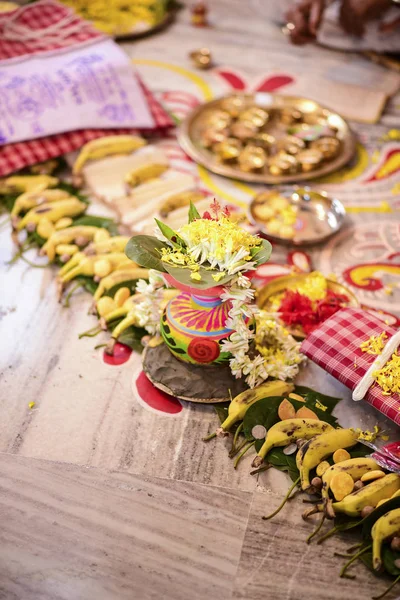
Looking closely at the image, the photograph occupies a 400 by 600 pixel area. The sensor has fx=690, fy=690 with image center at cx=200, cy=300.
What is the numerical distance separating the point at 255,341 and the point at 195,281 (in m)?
0.46

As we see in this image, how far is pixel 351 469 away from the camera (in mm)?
2201

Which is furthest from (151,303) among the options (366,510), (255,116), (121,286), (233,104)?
(233,104)

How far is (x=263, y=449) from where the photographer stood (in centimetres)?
232

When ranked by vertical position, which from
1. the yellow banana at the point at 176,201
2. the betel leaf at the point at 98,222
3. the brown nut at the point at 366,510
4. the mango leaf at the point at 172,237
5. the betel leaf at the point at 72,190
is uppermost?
the mango leaf at the point at 172,237

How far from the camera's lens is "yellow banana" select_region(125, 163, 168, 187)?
3.54 meters

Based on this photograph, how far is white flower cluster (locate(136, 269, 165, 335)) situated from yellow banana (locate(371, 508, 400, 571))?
1.09 metres


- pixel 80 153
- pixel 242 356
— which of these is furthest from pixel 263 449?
pixel 80 153

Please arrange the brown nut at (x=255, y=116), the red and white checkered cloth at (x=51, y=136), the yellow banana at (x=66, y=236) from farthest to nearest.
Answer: the brown nut at (x=255, y=116) → the red and white checkered cloth at (x=51, y=136) → the yellow banana at (x=66, y=236)

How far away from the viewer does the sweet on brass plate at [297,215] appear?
128 inches

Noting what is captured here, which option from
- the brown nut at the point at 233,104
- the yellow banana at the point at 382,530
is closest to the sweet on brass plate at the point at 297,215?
the brown nut at the point at 233,104

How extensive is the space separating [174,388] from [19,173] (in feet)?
5.68

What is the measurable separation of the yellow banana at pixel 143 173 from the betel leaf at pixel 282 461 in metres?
1.74

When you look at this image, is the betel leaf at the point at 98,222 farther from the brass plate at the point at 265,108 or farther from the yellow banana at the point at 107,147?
the brass plate at the point at 265,108

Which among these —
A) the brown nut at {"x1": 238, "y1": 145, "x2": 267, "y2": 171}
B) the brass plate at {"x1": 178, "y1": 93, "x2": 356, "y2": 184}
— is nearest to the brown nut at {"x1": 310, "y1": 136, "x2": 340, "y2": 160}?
the brass plate at {"x1": 178, "y1": 93, "x2": 356, "y2": 184}
